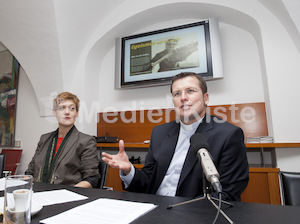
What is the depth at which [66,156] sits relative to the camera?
174 centimetres

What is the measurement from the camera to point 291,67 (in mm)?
2482

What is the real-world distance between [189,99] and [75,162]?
108cm

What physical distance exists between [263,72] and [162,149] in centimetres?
209

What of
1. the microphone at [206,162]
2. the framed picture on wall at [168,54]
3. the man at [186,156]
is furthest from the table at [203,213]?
the framed picture on wall at [168,54]

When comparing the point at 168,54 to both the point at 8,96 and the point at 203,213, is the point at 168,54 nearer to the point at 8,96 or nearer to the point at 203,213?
the point at 203,213

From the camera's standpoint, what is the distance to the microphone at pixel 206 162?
0.60 metres

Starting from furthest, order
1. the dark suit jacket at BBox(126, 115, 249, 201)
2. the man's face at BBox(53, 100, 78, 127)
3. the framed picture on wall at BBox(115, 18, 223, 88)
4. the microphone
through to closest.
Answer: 1. the framed picture on wall at BBox(115, 18, 223, 88)
2. the man's face at BBox(53, 100, 78, 127)
3. the dark suit jacket at BBox(126, 115, 249, 201)
4. the microphone

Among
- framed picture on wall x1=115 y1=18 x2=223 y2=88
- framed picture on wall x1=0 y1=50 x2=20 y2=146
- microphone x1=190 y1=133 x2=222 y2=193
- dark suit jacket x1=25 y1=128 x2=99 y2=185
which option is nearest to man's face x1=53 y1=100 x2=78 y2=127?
dark suit jacket x1=25 y1=128 x2=99 y2=185

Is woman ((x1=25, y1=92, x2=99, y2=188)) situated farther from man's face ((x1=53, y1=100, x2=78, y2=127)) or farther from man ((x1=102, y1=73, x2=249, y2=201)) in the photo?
man ((x1=102, y1=73, x2=249, y2=201))

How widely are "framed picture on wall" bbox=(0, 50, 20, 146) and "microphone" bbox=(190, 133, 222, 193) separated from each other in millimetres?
4549

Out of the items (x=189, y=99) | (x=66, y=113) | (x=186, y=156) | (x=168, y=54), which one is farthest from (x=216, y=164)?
(x=168, y=54)

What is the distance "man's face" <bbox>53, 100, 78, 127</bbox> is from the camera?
6.46 ft

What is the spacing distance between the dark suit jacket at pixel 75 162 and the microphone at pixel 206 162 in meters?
1.14

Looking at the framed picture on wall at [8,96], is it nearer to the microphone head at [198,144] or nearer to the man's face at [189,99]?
the man's face at [189,99]
